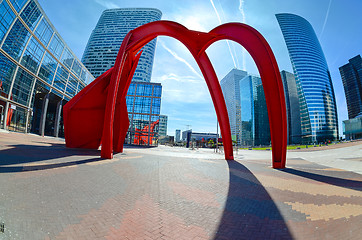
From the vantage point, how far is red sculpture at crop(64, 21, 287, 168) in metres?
9.19

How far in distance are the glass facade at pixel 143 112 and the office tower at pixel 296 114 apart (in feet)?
273

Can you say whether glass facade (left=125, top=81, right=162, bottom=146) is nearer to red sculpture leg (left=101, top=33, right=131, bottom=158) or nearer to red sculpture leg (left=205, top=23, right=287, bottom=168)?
red sculpture leg (left=101, top=33, right=131, bottom=158)

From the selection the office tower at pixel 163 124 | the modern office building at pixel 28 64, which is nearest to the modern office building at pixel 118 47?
A: the modern office building at pixel 28 64

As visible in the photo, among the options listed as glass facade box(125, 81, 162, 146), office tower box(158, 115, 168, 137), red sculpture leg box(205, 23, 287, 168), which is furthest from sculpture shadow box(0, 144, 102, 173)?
office tower box(158, 115, 168, 137)

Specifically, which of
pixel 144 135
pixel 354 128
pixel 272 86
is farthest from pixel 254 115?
pixel 272 86

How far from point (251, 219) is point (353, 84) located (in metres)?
173

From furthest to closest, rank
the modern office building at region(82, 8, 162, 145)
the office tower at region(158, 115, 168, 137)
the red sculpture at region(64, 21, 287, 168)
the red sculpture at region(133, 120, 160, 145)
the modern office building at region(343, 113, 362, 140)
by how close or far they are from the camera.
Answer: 1. the office tower at region(158, 115, 168, 137)
2. the modern office building at region(343, 113, 362, 140)
3. the modern office building at region(82, 8, 162, 145)
4. the red sculpture at region(133, 120, 160, 145)
5. the red sculpture at region(64, 21, 287, 168)

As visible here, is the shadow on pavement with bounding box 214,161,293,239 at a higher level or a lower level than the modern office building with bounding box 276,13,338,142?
lower

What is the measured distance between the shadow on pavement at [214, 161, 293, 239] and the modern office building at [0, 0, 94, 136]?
3117 cm

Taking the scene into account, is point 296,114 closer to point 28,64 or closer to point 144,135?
point 144,135

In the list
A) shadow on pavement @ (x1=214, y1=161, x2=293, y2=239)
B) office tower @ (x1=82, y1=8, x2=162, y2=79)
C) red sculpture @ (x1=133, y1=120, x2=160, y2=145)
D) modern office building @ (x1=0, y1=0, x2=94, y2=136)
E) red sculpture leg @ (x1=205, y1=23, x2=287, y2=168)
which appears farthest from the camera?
office tower @ (x1=82, y1=8, x2=162, y2=79)

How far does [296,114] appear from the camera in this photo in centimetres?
9725

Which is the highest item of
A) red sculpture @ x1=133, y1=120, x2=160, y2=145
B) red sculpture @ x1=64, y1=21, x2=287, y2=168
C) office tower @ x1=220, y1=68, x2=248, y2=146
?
office tower @ x1=220, y1=68, x2=248, y2=146

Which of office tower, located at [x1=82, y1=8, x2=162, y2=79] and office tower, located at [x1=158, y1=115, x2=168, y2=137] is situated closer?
office tower, located at [x1=82, y1=8, x2=162, y2=79]
